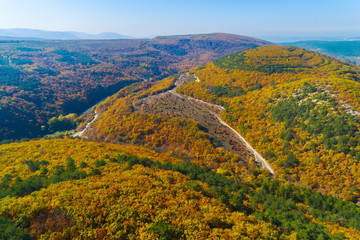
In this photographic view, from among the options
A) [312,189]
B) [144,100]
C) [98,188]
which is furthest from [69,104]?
[312,189]

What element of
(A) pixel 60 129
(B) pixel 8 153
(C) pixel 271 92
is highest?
(C) pixel 271 92

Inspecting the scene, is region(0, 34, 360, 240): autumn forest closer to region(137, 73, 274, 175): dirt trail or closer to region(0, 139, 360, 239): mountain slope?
region(0, 139, 360, 239): mountain slope

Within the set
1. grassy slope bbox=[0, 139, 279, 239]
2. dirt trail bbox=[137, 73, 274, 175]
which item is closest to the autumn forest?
grassy slope bbox=[0, 139, 279, 239]

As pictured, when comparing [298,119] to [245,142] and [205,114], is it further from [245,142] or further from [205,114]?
[205,114]

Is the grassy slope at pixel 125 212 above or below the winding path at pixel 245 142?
above

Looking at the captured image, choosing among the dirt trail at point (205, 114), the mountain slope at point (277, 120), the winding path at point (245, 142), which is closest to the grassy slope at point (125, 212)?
the mountain slope at point (277, 120)

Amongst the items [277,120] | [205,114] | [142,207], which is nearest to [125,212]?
[142,207]

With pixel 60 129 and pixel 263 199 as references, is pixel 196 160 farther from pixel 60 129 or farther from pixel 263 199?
pixel 60 129

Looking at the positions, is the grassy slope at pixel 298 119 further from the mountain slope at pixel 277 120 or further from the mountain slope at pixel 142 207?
the mountain slope at pixel 142 207
